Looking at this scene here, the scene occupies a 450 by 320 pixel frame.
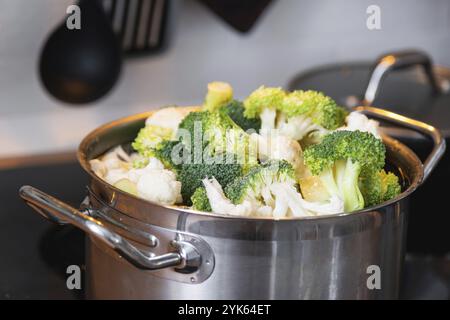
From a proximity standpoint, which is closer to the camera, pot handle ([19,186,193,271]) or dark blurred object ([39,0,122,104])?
pot handle ([19,186,193,271])

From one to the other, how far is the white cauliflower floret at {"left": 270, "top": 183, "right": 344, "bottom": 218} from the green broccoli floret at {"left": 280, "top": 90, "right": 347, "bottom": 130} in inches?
7.0

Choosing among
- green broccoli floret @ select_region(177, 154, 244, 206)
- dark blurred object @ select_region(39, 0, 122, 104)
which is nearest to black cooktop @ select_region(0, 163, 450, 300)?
dark blurred object @ select_region(39, 0, 122, 104)

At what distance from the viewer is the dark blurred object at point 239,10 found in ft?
5.30

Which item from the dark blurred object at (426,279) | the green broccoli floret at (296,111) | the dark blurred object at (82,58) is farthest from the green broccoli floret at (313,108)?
the dark blurred object at (82,58)

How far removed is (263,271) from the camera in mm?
838

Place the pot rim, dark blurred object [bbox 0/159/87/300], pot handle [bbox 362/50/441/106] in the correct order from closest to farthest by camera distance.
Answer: the pot rim → dark blurred object [bbox 0/159/87/300] → pot handle [bbox 362/50/441/106]

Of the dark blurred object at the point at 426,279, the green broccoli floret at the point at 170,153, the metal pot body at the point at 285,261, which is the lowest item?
the dark blurred object at the point at 426,279

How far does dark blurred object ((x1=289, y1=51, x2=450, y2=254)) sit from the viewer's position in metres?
1.32

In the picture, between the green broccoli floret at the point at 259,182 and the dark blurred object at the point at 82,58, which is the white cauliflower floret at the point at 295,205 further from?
the dark blurred object at the point at 82,58

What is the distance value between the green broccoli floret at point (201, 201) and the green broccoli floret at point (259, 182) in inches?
1.1

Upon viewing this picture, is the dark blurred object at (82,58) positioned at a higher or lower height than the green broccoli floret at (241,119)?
higher

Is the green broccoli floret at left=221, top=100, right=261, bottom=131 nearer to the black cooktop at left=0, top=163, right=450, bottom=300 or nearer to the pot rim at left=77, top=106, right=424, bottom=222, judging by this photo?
the pot rim at left=77, top=106, right=424, bottom=222
